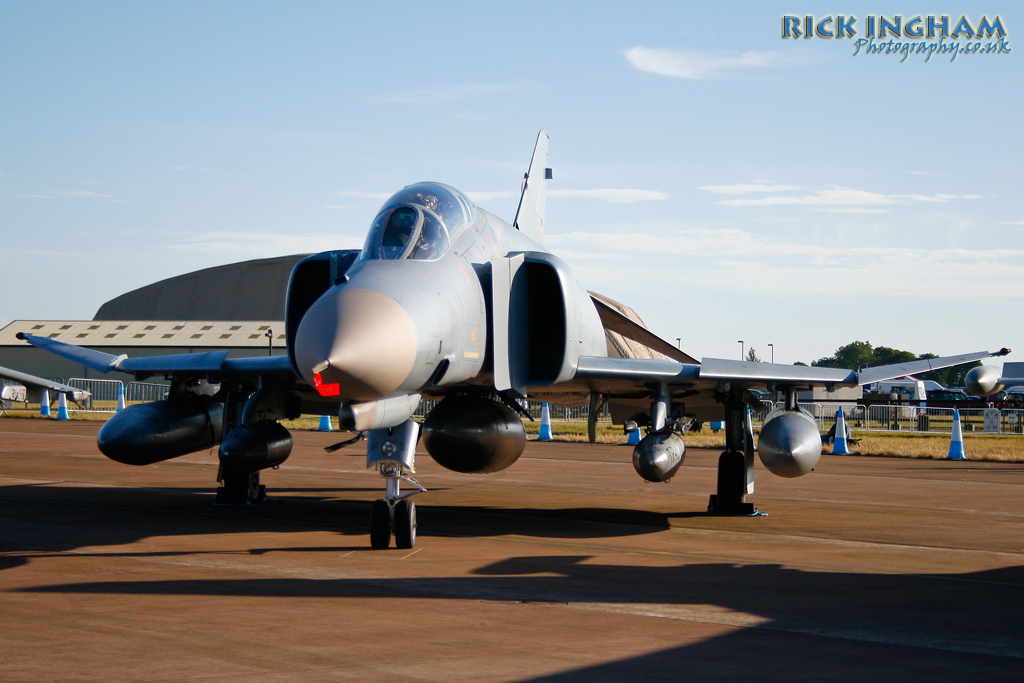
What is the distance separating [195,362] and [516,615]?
6859 mm

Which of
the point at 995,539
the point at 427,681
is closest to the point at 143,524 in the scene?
the point at 427,681

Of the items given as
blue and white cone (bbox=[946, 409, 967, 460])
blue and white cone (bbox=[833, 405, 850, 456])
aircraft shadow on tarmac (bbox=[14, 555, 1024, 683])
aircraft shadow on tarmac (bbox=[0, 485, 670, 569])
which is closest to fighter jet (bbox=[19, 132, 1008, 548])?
aircraft shadow on tarmac (bbox=[0, 485, 670, 569])

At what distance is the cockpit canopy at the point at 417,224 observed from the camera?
8.70m

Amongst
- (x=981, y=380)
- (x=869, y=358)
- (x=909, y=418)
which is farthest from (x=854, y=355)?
(x=981, y=380)

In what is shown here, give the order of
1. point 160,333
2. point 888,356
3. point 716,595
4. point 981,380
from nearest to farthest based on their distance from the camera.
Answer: point 716,595, point 981,380, point 160,333, point 888,356

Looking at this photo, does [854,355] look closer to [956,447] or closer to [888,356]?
[888,356]

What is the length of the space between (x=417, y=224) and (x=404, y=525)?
2.87 m

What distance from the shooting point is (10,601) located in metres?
6.48

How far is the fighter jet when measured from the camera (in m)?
7.37

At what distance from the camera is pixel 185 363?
11734 millimetres

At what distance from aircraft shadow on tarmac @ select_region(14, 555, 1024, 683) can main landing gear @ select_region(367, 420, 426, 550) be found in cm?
121

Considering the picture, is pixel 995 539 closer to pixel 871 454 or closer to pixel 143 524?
pixel 143 524

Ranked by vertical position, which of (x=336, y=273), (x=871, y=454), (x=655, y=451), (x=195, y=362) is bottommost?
(x=871, y=454)

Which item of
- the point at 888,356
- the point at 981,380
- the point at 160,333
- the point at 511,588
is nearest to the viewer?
the point at 511,588
